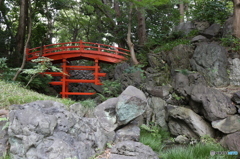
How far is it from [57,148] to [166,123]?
4.35m

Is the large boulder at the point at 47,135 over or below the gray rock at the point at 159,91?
below

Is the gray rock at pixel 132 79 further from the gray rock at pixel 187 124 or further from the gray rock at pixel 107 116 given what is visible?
the gray rock at pixel 107 116

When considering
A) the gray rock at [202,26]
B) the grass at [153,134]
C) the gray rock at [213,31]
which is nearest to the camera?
the grass at [153,134]

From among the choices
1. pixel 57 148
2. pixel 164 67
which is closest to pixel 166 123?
pixel 164 67

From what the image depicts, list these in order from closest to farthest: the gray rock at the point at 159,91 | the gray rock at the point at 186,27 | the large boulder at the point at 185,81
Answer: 1. the large boulder at the point at 185,81
2. the gray rock at the point at 159,91
3. the gray rock at the point at 186,27

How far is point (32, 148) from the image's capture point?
295cm

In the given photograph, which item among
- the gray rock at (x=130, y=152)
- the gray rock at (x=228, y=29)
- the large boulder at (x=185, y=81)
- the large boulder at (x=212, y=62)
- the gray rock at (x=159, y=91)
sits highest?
the gray rock at (x=228, y=29)

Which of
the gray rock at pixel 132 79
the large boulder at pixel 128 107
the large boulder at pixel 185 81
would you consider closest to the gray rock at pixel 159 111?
the large boulder at pixel 185 81

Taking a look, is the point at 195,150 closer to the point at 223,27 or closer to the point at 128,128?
the point at 128,128

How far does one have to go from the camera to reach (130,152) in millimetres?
3613

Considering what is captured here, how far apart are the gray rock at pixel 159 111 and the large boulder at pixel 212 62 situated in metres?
2.30

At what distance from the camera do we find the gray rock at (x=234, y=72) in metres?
6.65

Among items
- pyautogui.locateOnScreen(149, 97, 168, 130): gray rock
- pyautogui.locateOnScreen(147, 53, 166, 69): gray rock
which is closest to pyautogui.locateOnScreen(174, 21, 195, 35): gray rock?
pyautogui.locateOnScreen(147, 53, 166, 69): gray rock

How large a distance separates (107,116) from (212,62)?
5.33 meters
